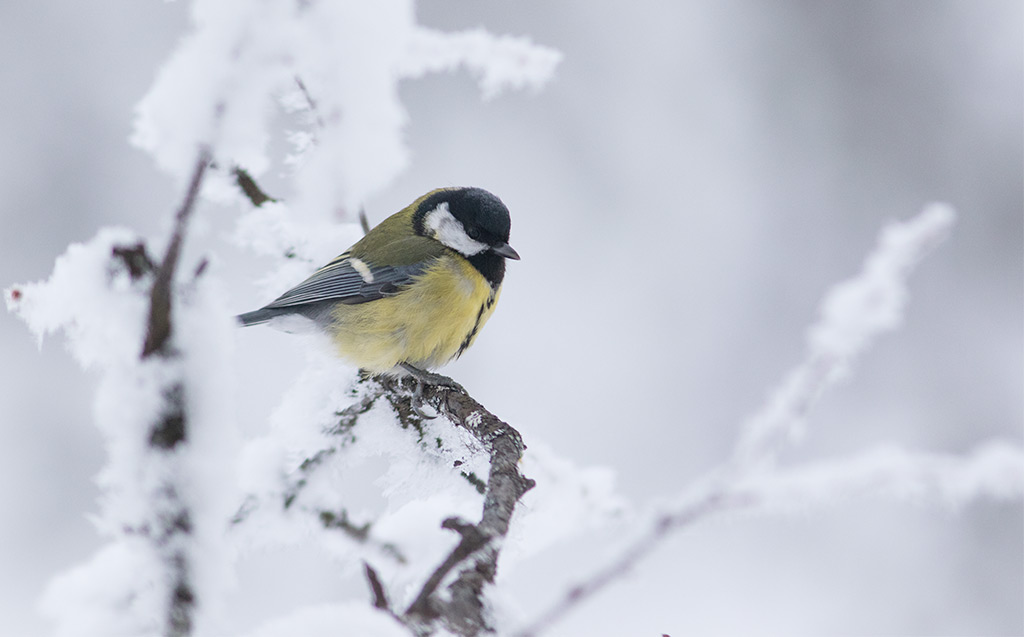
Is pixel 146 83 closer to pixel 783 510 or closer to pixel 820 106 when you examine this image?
pixel 820 106

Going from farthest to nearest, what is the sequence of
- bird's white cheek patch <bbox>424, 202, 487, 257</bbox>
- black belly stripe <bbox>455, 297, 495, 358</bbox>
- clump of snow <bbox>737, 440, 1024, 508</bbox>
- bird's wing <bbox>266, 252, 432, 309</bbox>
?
bird's white cheek patch <bbox>424, 202, 487, 257</bbox> < black belly stripe <bbox>455, 297, 495, 358</bbox> < bird's wing <bbox>266, 252, 432, 309</bbox> < clump of snow <bbox>737, 440, 1024, 508</bbox>

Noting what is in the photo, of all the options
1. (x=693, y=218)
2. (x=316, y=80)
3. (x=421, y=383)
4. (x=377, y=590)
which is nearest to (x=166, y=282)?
(x=377, y=590)

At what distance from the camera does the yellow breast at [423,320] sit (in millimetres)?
1864

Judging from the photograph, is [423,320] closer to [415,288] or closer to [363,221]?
[415,288]

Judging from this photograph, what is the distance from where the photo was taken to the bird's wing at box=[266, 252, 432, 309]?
1.74 metres

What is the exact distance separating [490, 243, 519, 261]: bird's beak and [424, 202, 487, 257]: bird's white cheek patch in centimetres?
3

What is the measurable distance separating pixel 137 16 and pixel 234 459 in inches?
170

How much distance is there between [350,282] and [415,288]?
159mm

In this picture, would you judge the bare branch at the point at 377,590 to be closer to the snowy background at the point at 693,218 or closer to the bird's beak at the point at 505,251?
the bird's beak at the point at 505,251

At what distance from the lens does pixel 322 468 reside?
44.6 inches

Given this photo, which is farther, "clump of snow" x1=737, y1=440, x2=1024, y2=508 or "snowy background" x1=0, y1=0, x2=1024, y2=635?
"snowy background" x1=0, y1=0, x2=1024, y2=635

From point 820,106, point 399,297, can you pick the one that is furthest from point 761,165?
point 399,297

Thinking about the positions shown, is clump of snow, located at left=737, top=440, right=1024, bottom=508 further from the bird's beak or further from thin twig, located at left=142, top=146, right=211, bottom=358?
the bird's beak

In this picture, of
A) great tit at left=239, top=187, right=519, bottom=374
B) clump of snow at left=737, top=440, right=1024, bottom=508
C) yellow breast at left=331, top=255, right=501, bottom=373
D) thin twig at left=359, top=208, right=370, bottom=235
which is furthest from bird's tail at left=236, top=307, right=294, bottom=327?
clump of snow at left=737, top=440, right=1024, bottom=508
